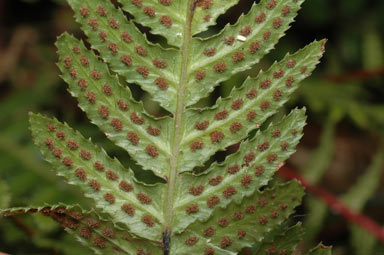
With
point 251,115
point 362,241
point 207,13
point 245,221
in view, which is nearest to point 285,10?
point 207,13

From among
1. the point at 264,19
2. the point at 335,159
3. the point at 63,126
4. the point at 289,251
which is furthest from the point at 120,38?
the point at 335,159

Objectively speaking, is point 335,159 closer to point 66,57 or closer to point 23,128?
point 23,128

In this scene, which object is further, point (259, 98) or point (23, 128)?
point (23, 128)

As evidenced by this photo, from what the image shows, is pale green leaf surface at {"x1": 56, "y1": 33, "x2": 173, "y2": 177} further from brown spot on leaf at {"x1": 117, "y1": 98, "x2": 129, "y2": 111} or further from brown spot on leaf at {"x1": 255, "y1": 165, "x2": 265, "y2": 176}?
brown spot on leaf at {"x1": 255, "y1": 165, "x2": 265, "y2": 176}

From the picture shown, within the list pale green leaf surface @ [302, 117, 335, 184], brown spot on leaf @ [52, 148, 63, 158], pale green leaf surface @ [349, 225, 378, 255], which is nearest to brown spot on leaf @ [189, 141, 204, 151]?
brown spot on leaf @ [52, 148, 63, 158]

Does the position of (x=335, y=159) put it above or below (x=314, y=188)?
above

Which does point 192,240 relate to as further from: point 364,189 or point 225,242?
point 364,189

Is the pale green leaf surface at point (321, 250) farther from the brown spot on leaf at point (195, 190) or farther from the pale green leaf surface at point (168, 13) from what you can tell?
the pale green leaf surface at point (168, 13)

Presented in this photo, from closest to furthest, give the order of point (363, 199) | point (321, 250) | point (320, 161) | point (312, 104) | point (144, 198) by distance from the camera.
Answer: point (321, 250)
point (144, 198)
point (363, 199)
point (320, 161)
point (312, 104)
